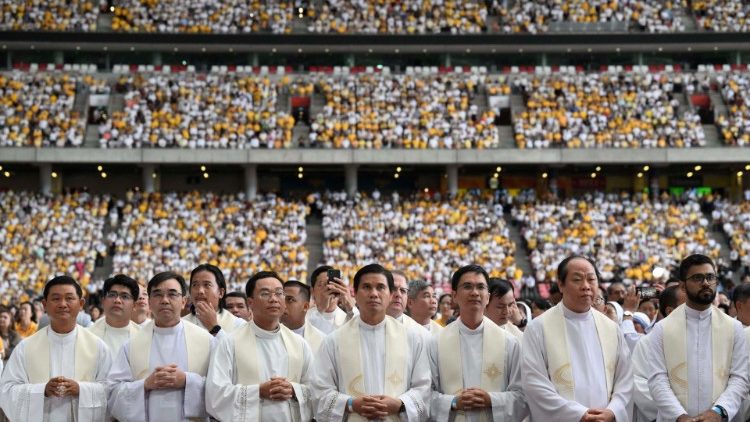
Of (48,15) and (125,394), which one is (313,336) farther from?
(48,15)

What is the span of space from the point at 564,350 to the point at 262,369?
2.56 metres

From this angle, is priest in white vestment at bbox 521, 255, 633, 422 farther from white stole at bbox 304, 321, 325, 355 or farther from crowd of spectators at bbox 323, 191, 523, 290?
crowd of spectators at bbox 323, 191, 523, 290

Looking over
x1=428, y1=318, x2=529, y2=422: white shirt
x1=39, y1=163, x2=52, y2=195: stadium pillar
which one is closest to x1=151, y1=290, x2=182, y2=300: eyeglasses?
x1=428, y1=318, x2=529, y2=422: white shirt

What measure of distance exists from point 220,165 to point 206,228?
867cm

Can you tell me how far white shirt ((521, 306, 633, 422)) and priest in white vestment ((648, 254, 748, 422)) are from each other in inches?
19.3

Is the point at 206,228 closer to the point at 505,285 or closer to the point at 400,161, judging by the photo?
the point at 400,161

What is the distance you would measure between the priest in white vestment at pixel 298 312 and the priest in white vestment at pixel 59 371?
190cm

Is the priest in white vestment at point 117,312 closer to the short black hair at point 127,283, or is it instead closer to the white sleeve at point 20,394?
the short black hair at point 127,283

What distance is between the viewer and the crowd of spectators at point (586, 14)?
55.4m

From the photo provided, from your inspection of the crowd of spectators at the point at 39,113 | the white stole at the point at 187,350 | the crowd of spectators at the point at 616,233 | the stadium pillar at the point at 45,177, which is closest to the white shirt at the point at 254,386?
the white stole at the point at 187,350

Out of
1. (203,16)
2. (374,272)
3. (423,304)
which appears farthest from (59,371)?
(203,16)

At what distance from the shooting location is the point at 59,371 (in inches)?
380

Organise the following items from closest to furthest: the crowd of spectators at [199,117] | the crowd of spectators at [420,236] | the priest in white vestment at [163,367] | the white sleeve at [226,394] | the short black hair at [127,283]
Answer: the white sleeve at [226,394]
the priest in white vestment at [163,367]
the short black hair at [127,283]
the crowd of spectators at [420,236]
the crowd of spectators at [199,117]

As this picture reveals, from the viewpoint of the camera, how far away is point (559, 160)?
156 ft
